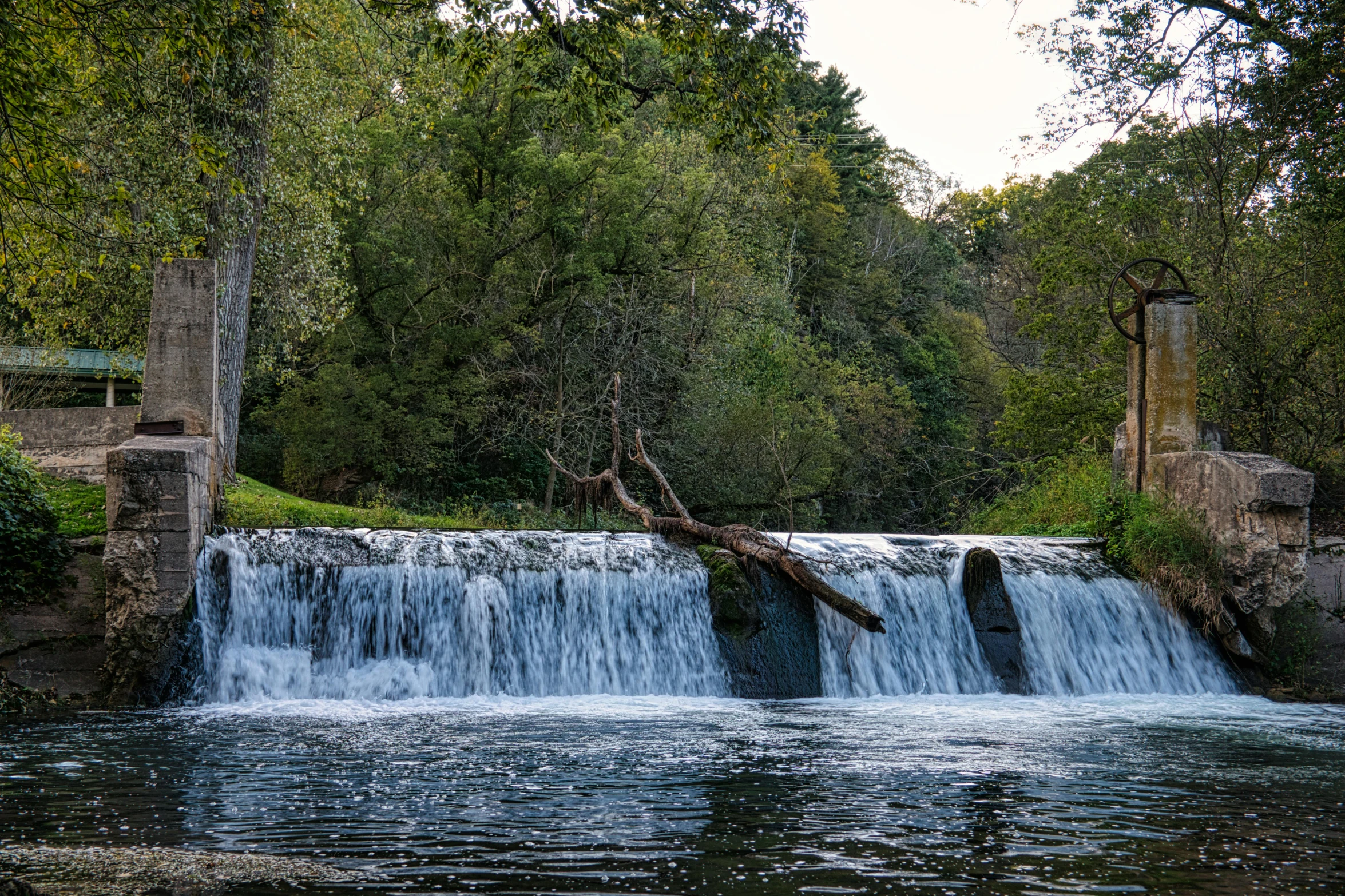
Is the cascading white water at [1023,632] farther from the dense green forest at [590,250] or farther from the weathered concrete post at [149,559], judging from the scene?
the weathered concrete post at [149,559]

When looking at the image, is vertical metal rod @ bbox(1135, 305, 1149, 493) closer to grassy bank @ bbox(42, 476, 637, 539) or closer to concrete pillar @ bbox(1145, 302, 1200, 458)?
concrete pillar @ bbox(1145, 302, 1200, 458)

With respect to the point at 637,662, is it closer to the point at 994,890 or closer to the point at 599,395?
the point at 994,890

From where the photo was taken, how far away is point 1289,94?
14789 millimetres

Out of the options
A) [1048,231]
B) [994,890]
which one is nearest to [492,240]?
[1048,231]

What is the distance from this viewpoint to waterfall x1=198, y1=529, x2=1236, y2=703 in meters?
9.85

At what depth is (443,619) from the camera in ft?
34.1

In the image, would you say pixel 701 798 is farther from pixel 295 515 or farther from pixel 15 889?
pixel 295 515

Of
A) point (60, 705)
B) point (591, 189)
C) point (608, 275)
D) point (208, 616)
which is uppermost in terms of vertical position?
point (591, 189)

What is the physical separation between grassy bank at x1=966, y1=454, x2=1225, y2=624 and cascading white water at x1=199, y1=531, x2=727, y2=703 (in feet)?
18.2

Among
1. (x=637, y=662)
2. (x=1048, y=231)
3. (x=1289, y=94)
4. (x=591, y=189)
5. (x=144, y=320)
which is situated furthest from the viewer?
(x=591, y=189)

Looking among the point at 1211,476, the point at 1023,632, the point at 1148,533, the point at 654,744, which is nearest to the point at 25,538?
the point at 654,744

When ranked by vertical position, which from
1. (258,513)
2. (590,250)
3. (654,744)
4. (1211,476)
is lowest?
(654,744)

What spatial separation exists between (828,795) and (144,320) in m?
15.1

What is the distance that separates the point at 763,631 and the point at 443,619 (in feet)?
10.8
